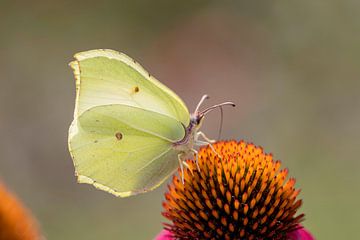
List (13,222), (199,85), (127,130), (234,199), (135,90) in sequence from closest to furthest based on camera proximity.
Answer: (234,199)
(135,90)
(127,130)
(13,222)
(199,85)

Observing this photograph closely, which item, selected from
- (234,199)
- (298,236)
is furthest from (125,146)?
(298,236)

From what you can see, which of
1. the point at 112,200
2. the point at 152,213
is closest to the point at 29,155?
the point at 112,200

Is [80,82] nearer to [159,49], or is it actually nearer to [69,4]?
[159,49]

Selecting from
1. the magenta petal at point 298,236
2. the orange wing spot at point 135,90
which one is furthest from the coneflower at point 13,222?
the magenta petal at point 298,236

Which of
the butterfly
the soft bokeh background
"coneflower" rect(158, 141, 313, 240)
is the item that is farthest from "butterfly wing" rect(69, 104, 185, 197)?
the soft bokeh background

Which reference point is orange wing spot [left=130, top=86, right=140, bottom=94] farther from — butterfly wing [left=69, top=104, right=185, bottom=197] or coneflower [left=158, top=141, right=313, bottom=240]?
coneflower [left=158, top=141, right=313, bottom=240]

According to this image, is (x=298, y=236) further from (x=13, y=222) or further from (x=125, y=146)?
(x=13, y=222)
